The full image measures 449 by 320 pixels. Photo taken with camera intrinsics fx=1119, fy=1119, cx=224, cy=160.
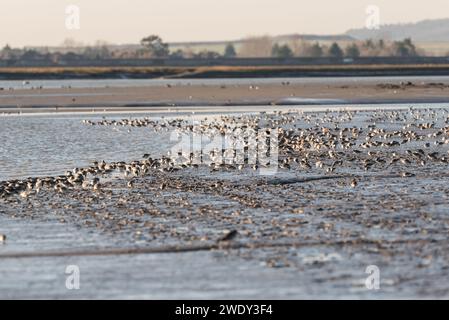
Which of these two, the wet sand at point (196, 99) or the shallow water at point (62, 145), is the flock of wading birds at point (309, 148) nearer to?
the shallow water at point (62, 145)

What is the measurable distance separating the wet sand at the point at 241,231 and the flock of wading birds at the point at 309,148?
16 cm

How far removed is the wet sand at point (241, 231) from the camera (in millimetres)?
15641

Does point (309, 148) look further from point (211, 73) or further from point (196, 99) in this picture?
point (211, 73)

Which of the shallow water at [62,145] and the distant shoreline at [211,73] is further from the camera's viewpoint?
the distant shoreline at [211,73]

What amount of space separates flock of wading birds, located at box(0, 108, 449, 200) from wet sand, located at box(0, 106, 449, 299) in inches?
6.3

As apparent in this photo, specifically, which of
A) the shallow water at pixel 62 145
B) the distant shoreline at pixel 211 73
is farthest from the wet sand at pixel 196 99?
the distant shoreline at pixel 211 73

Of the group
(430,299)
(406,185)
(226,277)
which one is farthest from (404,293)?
(406,185)

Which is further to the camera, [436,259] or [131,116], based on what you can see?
[131,116]

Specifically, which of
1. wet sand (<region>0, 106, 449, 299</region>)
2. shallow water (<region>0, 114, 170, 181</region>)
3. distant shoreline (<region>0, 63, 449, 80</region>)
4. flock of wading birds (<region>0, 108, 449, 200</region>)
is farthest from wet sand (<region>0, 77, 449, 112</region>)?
distant shoreline (<region>0, 63, 449, 80</region>)

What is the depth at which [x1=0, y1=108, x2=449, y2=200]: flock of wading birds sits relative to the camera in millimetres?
28766

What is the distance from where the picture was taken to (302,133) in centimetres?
4328

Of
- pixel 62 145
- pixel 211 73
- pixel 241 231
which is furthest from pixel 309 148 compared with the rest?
Result: pixel 211 73
